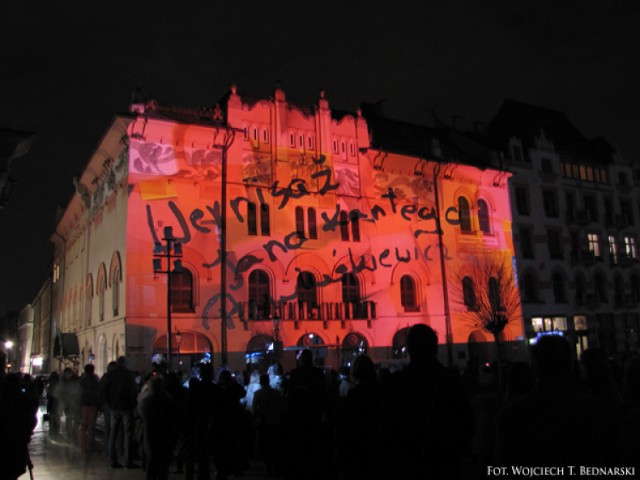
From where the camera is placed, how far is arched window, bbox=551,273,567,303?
40.3 meters

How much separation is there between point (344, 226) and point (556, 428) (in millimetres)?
30022

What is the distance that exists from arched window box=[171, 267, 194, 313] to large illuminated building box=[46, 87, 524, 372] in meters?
0.05

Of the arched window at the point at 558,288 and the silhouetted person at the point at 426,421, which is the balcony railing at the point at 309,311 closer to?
the arched window at the point at 558,288

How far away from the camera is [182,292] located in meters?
28.3

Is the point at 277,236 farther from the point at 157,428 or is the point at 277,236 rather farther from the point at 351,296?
the point at 157,428

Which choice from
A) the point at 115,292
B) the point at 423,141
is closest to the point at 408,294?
the point at 423,141

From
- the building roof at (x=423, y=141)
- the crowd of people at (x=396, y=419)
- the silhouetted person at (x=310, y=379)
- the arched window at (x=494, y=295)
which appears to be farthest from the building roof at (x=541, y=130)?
the silhouetted person at (x=310, y=379)

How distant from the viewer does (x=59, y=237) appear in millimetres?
50688

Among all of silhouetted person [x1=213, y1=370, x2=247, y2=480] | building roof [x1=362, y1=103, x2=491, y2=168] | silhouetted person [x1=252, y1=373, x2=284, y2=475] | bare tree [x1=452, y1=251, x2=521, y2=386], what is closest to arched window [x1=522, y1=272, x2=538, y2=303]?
bare tree [x1=452, y1=251, x2=521, y2=386]

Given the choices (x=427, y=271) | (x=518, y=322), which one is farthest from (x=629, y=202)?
(x=427, y=271)

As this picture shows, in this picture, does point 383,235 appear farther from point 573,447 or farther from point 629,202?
point 573,447

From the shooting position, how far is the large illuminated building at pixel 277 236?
28.0 metres

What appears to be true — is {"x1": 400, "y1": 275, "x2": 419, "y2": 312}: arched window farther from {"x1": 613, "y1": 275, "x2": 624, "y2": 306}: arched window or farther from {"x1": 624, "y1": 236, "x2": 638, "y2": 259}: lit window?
{"x1": 624, "y1": 236, "x2": 638, "y2": 259}: lit window

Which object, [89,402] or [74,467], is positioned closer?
[74,467]
